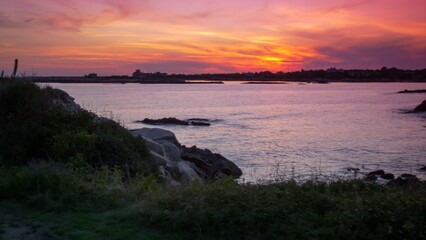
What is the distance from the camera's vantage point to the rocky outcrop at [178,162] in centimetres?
1650

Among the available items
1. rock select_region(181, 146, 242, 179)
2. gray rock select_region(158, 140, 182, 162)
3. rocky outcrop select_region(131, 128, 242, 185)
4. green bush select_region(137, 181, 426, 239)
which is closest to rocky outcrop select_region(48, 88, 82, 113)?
rocky outcrop select_region(131, 128, 242, 185)

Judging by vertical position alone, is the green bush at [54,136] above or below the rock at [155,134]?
above

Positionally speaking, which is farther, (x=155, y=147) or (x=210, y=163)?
(x=210, y=163)

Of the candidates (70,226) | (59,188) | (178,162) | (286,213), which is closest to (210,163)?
(178,162)

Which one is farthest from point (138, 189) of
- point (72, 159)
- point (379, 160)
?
point (379, 160)

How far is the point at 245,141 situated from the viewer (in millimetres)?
40812

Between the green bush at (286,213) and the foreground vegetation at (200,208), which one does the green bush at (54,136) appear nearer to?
the foreground vegetation at (200,208)

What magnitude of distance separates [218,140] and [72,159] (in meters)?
31.2

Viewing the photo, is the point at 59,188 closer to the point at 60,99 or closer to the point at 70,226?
the point at 70,226

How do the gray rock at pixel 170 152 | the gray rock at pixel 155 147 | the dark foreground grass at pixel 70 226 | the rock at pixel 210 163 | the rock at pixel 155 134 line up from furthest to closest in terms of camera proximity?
the rock at pixel 210 163 → the rock at pixel 155 134 → the gray rock at pixel 170 152 → the gray rock at pixel 155 147 → the dark foreground grass at pixel 70 226

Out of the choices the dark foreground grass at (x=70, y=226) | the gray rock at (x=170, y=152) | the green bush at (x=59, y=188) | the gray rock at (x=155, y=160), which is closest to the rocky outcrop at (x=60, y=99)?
the gray rock at (x=155, y=160)

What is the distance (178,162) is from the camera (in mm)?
19938

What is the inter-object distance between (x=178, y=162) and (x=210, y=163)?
24.5 feet

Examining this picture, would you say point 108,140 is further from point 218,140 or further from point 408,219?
point 218,140
